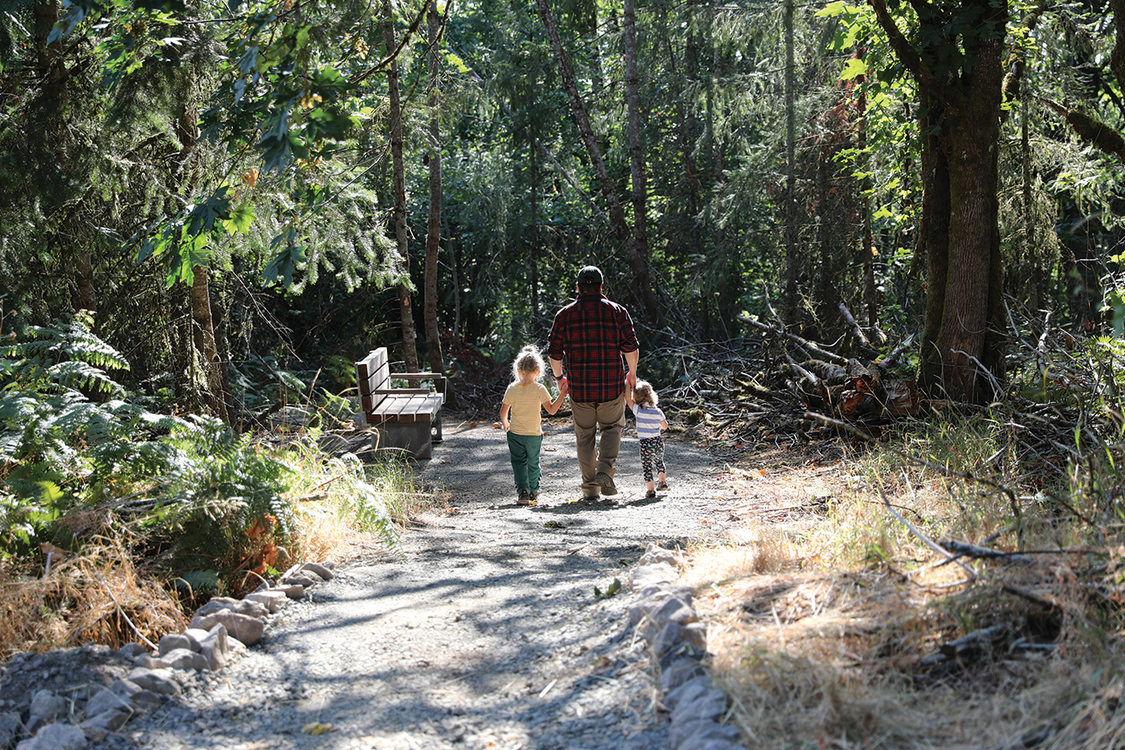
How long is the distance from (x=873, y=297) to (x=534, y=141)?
7.38 metres

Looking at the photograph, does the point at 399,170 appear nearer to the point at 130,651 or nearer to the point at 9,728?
the point at 130,651

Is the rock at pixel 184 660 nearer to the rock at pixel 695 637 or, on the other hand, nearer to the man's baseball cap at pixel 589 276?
the rock at pixel 695 637

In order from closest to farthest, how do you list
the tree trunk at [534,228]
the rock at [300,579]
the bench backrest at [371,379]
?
the rock at [300,579]
the bench backrest at [371,379]
the tree trunk at [534,228]

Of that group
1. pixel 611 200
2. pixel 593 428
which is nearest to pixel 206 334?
pixel 593 428

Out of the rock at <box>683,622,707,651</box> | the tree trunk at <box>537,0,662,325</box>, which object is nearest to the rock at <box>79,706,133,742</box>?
the rock at <box>683,622,707,651</box>

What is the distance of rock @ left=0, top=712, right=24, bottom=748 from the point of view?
10.8 feet

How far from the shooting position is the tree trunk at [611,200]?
15.0m

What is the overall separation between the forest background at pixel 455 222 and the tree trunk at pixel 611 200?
Result: 0.20 ft

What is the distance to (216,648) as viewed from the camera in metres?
3.84

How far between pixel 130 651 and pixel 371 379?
6548 mm

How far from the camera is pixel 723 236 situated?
16.9 metres

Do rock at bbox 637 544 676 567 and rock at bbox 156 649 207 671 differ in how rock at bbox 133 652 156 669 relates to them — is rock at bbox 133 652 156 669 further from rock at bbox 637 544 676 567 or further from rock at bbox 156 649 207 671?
rock at bbox 637 544 676 567

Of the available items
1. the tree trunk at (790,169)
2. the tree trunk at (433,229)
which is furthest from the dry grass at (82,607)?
the tree trunk at (790,169)

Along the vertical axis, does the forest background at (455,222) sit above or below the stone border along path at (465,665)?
above
